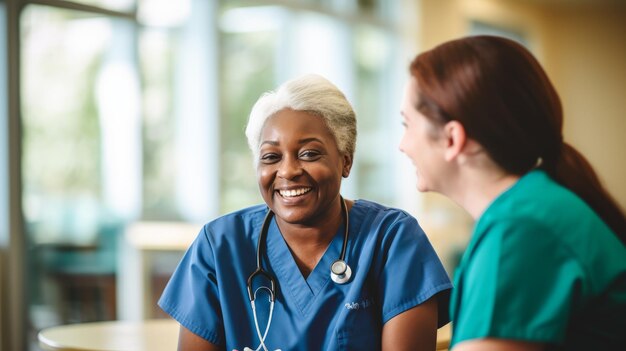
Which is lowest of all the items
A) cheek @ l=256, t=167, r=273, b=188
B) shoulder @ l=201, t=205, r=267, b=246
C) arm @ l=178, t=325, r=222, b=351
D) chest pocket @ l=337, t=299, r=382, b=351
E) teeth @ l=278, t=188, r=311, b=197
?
arm @ l=178, t=325, r=222, b=351

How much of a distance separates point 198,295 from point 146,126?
361cm

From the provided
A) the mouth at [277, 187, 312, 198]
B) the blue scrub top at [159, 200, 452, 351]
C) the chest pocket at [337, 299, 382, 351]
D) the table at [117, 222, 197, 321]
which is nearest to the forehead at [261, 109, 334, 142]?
the mouth at [277, 187, 312, 198]

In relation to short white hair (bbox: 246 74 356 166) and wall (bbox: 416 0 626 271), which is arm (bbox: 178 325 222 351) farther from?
wall (bbox: 416 0 626 271)

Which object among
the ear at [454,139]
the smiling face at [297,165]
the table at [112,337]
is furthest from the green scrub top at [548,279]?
the table at [112,337]

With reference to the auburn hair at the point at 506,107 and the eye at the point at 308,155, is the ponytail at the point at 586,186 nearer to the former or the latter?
the auburn hair at the point at 506,107

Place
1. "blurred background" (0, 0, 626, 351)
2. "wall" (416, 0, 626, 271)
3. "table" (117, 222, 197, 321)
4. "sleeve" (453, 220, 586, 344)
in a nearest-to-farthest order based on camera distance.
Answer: "sleeve" (453, 220, 586, 344) < "blurred background" (0, 0, 626, 351) < "table" (117, 222, 197, 321) < "wall" (416, 0, 626, 271)

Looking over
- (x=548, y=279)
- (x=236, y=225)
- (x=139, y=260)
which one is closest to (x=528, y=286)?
(x=548, y=279)

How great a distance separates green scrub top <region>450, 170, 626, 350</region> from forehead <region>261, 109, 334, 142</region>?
23.1 inches

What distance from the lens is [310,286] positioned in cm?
159

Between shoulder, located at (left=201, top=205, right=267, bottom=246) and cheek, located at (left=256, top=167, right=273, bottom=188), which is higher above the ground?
cheek, located at (left=256, top=167, right=273, bottom=188)

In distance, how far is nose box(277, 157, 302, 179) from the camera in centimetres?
158

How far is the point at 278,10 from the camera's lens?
6188 millimetres

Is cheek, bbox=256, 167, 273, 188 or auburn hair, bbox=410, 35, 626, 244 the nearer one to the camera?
auburn hair, bbox=410, 35, 626, 244

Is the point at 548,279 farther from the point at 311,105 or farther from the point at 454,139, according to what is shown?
the point at 311,105
